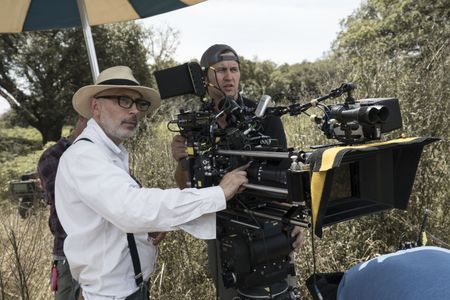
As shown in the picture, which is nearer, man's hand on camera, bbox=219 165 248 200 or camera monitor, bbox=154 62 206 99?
man's hand on camera, bbox=219 165 248 200

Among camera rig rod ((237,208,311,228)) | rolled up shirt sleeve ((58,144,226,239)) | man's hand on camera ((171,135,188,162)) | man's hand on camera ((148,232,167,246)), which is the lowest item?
man's hand on camera ((148,232,167,246))

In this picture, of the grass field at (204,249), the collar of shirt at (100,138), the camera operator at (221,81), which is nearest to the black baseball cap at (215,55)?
the camera operator at (221,81)

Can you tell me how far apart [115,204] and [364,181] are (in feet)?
2.96

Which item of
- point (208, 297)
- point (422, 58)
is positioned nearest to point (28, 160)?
point (208, 297)

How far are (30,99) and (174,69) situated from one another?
685 inches

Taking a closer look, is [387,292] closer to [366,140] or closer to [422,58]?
[366,140]

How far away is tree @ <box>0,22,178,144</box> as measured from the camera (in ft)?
51.9

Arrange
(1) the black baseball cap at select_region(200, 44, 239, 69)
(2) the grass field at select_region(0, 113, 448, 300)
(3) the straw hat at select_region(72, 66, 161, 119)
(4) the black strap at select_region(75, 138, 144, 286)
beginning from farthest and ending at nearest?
(2) the grass field at select_region(0, 113, 448, 300) → (1) the black baseball cap at select_region(200, 44, 239, 69) → (3) the straw hat at select_region(72, 66, 161, 119) → (4) the black strap at select_region(75, 138, 144, 286)

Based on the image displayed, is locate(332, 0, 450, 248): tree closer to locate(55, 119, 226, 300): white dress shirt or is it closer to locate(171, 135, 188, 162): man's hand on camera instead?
locate(171, 135, 188, 162): man's hand on camera

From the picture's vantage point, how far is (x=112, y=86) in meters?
1.84

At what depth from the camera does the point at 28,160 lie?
13570mm

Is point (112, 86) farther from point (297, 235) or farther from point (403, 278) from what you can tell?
point (403, 278)

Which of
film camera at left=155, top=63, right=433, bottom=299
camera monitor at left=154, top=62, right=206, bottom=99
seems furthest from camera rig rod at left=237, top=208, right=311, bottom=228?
camera monitor at left=154, top=62, right=206, bottom=99

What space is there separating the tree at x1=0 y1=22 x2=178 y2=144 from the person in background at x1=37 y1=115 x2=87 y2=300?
46.4ft
